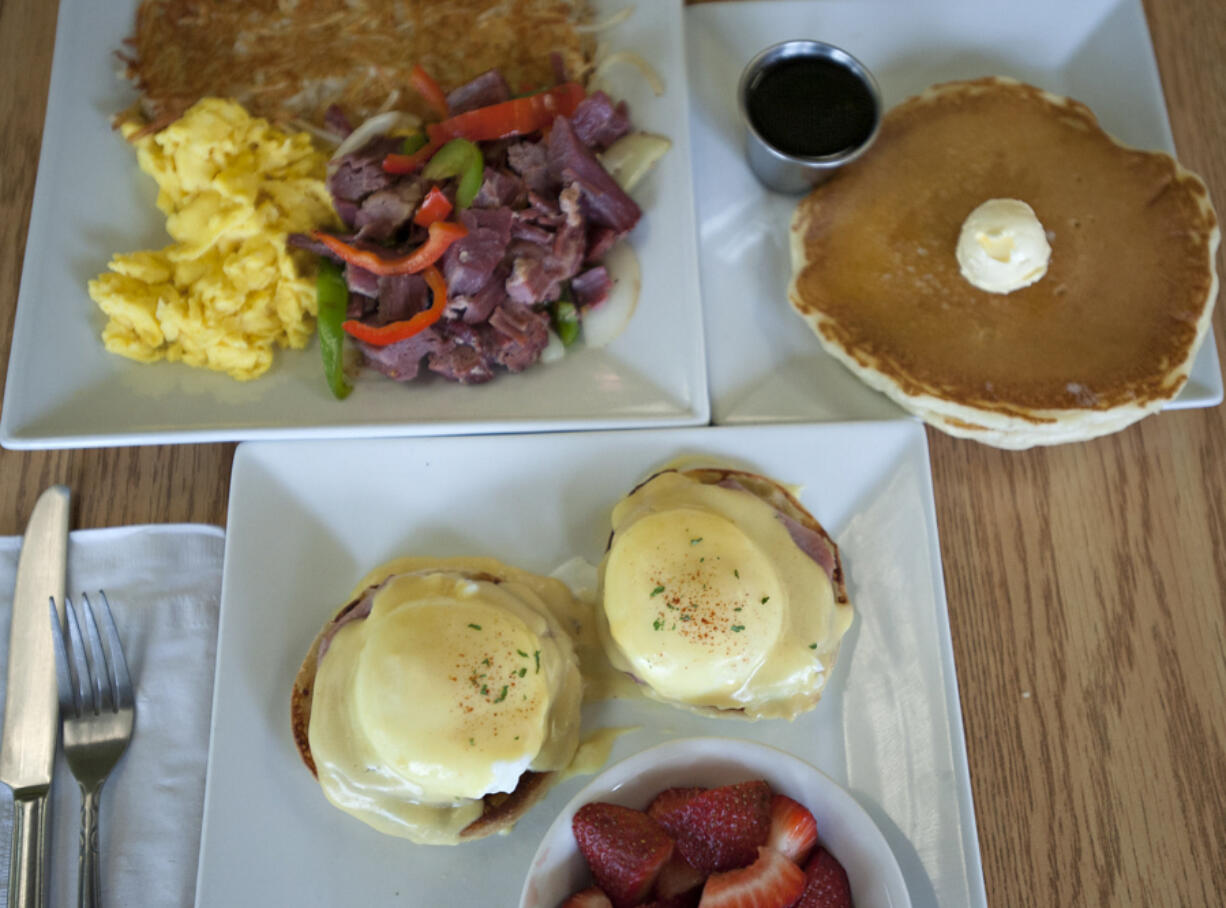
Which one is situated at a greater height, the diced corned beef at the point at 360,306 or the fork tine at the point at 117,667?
the diced corned beef at the point at 360,306

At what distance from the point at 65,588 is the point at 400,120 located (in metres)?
1.30

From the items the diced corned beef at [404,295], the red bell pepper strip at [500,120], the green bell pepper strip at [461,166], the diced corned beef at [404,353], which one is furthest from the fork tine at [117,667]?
the red bell pepper strip at [500,120]

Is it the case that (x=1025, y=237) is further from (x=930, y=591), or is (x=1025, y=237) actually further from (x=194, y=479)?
(x=194, y=479)

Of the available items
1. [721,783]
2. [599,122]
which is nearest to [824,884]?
[721,783]

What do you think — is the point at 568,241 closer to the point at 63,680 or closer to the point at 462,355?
the point at 462,355

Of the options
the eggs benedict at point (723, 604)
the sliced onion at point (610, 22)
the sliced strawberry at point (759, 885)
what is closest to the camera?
the sliced strawberry at point (759, 885)

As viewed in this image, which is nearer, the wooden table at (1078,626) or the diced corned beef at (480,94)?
the wooden table at (1078,626)

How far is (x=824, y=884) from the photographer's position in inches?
57.9

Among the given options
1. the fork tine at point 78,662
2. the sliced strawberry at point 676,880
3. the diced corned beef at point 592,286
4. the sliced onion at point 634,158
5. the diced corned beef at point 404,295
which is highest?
the sliced onion at point 634,158

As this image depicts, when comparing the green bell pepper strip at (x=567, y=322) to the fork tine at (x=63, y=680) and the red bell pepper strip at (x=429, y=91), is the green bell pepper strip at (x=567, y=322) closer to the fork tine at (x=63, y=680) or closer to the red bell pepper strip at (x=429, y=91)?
the red bell pepper strip at (x=429, y=91)

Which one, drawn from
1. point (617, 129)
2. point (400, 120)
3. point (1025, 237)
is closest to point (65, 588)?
point (400, 120)

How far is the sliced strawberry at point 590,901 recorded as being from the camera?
4.71ft

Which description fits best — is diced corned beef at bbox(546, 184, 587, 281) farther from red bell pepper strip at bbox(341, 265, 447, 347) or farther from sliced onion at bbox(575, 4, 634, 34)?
sliced onion at bbox(575, 4, 634, 34)

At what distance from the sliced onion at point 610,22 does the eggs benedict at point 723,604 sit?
49.2 inches
